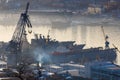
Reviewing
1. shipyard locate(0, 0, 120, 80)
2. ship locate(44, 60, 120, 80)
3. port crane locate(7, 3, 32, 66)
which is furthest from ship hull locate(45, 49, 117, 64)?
ship locate(44, 60, 120, 80)

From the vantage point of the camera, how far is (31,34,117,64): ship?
2194cm

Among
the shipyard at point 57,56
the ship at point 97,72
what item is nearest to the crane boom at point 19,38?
the shipyard at point 57,56

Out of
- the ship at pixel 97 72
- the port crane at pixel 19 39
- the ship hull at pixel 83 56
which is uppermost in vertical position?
the port crane at pixel 19 39

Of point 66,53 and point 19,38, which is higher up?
point 19,38

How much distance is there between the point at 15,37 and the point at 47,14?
39464 mm

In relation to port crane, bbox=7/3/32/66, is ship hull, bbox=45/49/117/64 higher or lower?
lower

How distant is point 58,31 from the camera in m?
39.0

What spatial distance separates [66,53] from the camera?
73.0ft

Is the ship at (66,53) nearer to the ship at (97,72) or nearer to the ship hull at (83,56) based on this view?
the ship hull at (83,56)

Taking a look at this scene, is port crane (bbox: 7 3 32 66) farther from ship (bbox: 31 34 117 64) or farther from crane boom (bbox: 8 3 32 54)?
ship (bbox: 31 34 117 64)

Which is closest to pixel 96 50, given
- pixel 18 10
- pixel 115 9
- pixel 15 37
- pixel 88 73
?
pixel 15 37

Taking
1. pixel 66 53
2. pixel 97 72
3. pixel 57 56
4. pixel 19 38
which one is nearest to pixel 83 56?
pixel 66 53

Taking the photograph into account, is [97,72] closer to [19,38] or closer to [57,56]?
[57,56]

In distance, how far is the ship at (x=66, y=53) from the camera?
21938mm
